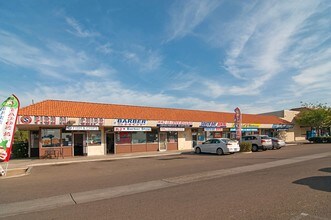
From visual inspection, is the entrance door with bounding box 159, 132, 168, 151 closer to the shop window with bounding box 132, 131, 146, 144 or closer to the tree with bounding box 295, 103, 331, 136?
the shop window with bounding box 132, 131, 146, 144

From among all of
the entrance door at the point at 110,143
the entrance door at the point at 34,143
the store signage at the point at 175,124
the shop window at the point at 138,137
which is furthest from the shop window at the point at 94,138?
the store signage at the point at 175,124

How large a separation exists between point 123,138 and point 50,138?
682cm

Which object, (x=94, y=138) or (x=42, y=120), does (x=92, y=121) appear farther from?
(x=42, y=120)

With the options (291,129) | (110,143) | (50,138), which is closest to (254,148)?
(110,143)

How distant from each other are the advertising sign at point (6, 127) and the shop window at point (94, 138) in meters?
10.8

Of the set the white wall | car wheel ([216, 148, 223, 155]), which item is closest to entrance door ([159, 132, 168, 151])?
the white wall

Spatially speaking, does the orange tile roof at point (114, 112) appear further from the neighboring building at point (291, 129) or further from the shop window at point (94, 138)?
the neighboring building at point (291, 129)

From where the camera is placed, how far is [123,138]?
27719 millimetres

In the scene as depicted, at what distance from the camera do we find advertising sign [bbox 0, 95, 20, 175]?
Result: 48.2 ft

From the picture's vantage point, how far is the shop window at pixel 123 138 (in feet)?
89.9

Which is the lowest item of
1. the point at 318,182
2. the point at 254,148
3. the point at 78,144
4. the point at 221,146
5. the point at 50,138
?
the point at 254,148

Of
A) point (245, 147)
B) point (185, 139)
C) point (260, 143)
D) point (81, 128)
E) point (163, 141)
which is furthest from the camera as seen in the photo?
point (185, 139)

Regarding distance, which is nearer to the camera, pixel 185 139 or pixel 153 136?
pixel 153 136

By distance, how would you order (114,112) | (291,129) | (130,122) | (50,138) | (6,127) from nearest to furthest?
(6,127) < (50,138) < (130,122) < (114,112) < (291,129)
